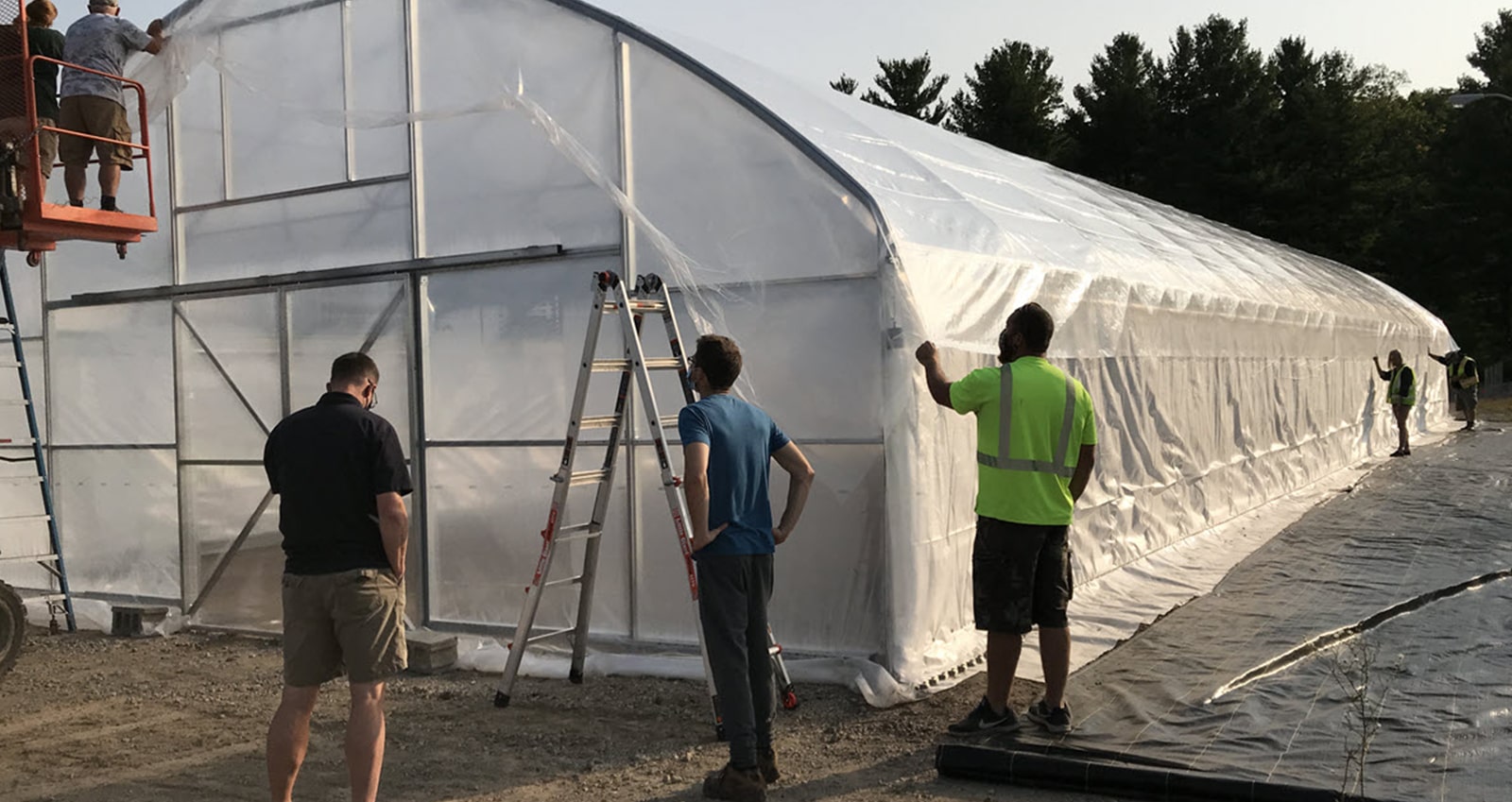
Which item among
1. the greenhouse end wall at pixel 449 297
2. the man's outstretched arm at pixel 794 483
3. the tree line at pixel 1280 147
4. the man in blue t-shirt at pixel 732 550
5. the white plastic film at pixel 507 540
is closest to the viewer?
the man in blue t-shirt at pixel 732 550

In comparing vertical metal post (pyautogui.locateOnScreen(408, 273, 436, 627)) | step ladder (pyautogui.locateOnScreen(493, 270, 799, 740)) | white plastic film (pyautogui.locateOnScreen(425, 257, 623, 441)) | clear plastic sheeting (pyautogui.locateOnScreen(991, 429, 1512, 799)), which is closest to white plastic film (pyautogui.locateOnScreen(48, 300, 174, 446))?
vertical metal post (pyautogui.locateOnScreen(408, 273, 436, 627))

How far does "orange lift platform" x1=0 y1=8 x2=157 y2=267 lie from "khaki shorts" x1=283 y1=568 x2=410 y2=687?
375 centimetres

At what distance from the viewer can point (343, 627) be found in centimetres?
419

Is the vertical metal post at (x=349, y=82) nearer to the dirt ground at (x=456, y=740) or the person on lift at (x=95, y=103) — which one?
the person on lift at (x=95, y=103)

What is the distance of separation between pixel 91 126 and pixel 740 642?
5367mm

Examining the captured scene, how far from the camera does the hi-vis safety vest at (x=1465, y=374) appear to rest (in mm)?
23188

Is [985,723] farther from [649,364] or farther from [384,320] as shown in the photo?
[384,320]

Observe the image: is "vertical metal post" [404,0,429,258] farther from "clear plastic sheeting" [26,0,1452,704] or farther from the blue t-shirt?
the blue t-shirt

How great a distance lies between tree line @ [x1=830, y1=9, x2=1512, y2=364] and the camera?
1499 inches

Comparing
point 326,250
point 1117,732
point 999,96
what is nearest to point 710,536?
point 1117,732

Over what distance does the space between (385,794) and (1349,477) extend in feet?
47.1

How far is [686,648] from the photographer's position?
23.1 feet

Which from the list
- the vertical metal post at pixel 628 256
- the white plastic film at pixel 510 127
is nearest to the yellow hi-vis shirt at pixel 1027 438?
the vertical metal post at pixel 628 256

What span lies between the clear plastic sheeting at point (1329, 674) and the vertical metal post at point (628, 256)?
2609mm
